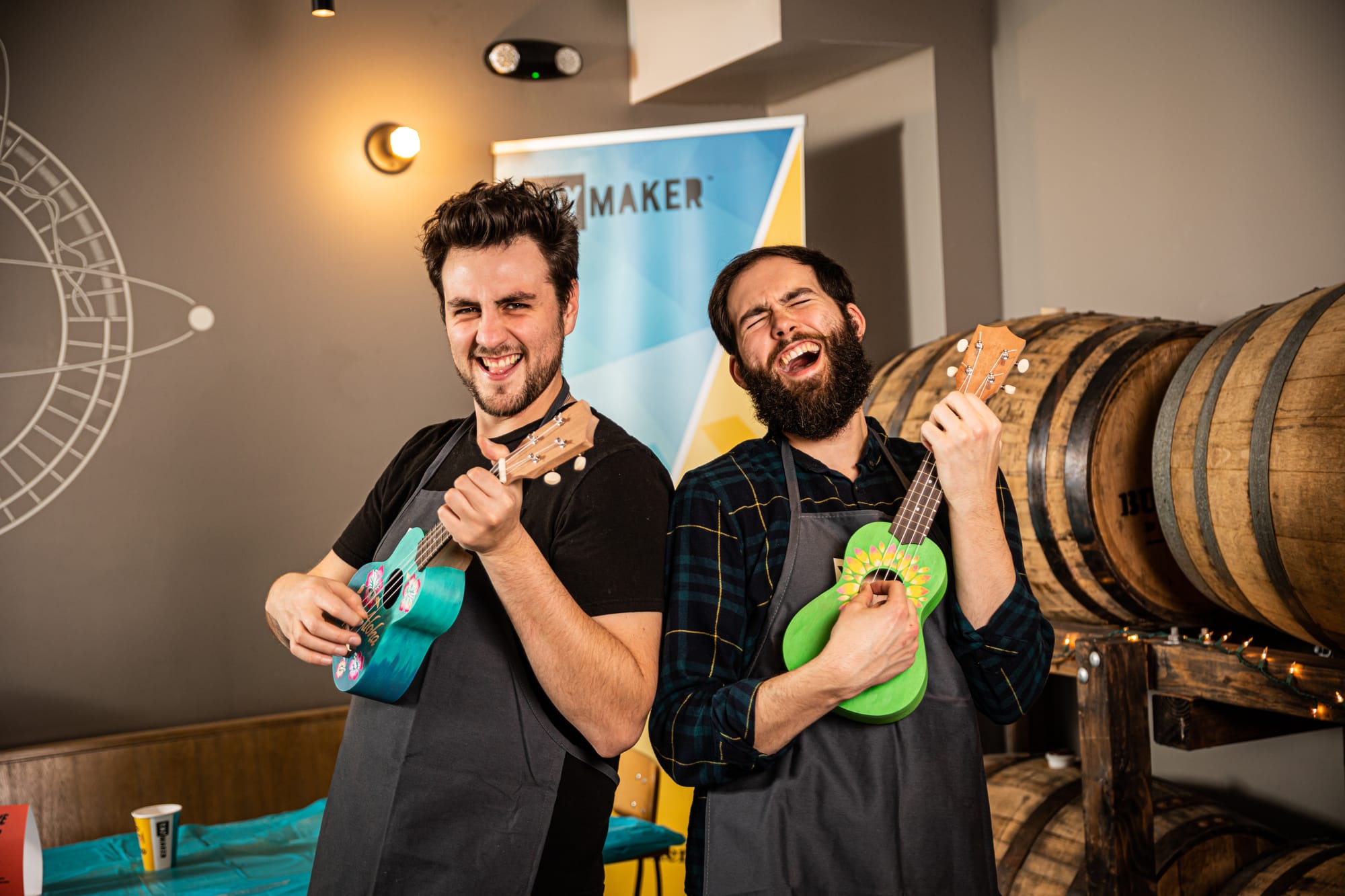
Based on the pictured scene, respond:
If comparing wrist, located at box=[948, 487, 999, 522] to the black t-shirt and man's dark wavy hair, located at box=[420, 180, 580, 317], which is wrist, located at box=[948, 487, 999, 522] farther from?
man's dark wavy hair, located at box=[420, 180, 580, 317]

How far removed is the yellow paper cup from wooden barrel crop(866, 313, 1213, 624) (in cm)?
218

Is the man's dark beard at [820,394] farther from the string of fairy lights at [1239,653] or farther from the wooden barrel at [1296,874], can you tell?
the wooden barrel at [1296,874]

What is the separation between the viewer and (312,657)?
1.78m

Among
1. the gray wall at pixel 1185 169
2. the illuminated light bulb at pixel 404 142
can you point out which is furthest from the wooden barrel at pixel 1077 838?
the illuminated light bulb at pixel 404 142

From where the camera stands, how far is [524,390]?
1778mm

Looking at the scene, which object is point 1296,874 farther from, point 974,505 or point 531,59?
point 531,59

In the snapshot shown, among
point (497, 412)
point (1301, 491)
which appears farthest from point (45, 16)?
point (1301, 491)

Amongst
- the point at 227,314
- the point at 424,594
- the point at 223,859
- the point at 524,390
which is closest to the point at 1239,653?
the point at 524,390

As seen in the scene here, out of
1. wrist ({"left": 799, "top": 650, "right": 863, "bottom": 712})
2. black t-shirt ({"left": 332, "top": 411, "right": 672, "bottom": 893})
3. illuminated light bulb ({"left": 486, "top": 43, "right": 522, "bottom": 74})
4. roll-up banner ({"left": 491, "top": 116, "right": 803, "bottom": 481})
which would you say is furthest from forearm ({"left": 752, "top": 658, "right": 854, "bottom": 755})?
illuminated light bulb ({"left": 486, "top": 43, "right": 522, "bottom": 74})

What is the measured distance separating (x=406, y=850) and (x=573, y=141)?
10.3 feet

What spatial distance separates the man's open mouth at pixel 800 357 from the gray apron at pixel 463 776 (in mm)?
609

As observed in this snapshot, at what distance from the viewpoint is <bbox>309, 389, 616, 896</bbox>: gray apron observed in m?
1.61

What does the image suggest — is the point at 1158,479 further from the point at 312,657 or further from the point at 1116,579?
the point at 312,657

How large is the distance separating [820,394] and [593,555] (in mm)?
478
